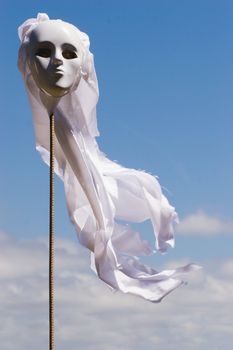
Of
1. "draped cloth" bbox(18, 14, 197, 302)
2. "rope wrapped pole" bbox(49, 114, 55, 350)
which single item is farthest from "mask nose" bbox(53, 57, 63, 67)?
"rope wrapped pole" bbox(49, 114, 55, 350)

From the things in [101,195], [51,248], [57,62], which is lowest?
[51,248]

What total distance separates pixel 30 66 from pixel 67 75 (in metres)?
0.24

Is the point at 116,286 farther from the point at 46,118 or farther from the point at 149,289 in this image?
the point at 46,118

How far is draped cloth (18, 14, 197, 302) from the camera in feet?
18.7

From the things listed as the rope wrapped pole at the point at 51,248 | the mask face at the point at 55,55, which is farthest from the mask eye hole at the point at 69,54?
the rope wrapped pole at the point at 51,248

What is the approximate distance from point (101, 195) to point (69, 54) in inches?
33.1

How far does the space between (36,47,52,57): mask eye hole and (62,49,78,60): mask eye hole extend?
0.26 ft

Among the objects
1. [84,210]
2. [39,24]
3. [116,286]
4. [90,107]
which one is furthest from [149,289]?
[39,24]

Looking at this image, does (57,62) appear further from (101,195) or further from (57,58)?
(101,195)

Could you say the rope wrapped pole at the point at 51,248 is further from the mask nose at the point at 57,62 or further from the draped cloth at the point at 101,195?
the mask nose at the point at 57,62

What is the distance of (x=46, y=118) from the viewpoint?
19.5 feet

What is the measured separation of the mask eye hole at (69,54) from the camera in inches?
221

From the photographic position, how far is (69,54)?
5637mm

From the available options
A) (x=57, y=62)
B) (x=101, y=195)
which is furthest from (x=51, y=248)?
(x=57, y=62)
